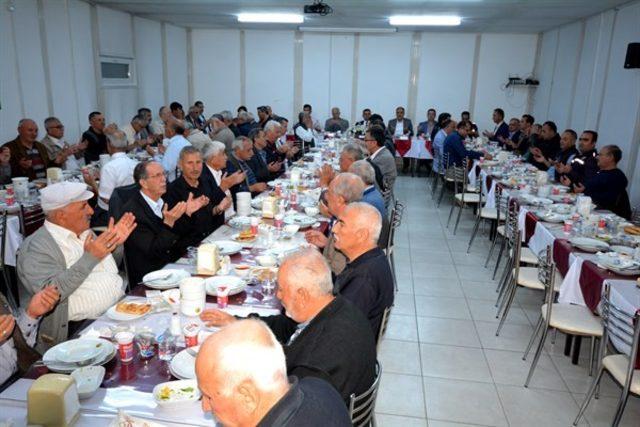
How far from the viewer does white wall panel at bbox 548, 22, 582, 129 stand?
413 inches

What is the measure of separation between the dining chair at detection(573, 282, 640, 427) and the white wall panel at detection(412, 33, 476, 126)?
36.4 ft

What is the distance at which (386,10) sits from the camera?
9352mm

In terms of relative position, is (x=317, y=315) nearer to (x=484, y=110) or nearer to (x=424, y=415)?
(x=424, y=415)

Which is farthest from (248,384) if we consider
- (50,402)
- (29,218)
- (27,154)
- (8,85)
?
(8,85)

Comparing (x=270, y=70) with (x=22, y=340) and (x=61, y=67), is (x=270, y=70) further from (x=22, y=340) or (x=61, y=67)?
(x=22, y=340)

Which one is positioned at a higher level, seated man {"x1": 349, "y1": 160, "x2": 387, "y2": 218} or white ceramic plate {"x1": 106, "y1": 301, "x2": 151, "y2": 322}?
seated man {"x1": 349, "y1": 160, "x2": 387, "y2": 218}

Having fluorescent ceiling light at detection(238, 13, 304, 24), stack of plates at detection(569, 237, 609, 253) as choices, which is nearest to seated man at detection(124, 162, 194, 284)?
stack of plates at detection(569, 237, 609, 253)

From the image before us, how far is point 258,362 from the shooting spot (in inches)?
57.1

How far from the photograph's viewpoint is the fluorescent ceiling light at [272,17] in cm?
1056

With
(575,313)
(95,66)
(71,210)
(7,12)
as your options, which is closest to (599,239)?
(575,313)

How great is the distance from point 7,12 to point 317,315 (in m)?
7.46

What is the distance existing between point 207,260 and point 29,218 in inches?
108

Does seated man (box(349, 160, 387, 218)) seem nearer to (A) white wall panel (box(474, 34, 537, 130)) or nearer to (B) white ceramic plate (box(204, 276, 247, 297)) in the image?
(B) white ceramic plate (box(204, 276, 247, 297))

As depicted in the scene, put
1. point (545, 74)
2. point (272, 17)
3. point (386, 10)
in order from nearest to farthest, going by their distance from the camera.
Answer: point (386, 10) < point (272, 17) < point (545, 74)
